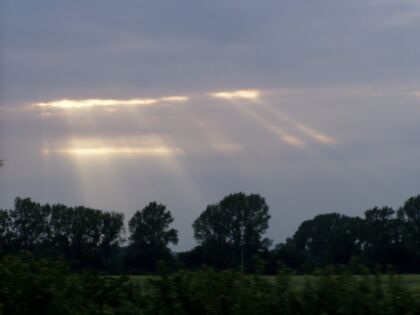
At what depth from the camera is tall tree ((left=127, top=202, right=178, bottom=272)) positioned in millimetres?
11062

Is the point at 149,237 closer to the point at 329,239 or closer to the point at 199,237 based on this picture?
the point at 199,237

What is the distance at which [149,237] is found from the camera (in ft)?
40.0

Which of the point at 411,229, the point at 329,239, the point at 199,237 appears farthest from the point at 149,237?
the point at 411,229

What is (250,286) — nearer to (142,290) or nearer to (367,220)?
(142,290)

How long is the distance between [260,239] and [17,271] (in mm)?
5143

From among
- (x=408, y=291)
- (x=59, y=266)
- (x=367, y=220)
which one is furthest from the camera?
(x=367, y=220)

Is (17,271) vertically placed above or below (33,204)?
below

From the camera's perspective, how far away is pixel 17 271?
300 inches

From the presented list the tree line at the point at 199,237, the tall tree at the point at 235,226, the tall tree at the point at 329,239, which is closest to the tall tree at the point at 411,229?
the tree line at the point at 199,237

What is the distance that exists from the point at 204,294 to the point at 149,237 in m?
4.82

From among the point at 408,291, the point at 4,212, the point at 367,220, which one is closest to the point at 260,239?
the point at 367,220

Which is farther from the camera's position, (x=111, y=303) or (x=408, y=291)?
(x=111, y=303)

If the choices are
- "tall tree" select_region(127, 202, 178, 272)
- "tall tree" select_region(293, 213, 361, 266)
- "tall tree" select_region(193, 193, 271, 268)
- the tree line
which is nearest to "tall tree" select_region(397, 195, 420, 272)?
the tree line

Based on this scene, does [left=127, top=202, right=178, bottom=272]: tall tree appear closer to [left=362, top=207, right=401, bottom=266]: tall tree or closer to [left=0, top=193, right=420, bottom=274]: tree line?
[left=0, top=193, right=420, bottom=274]: tree line
